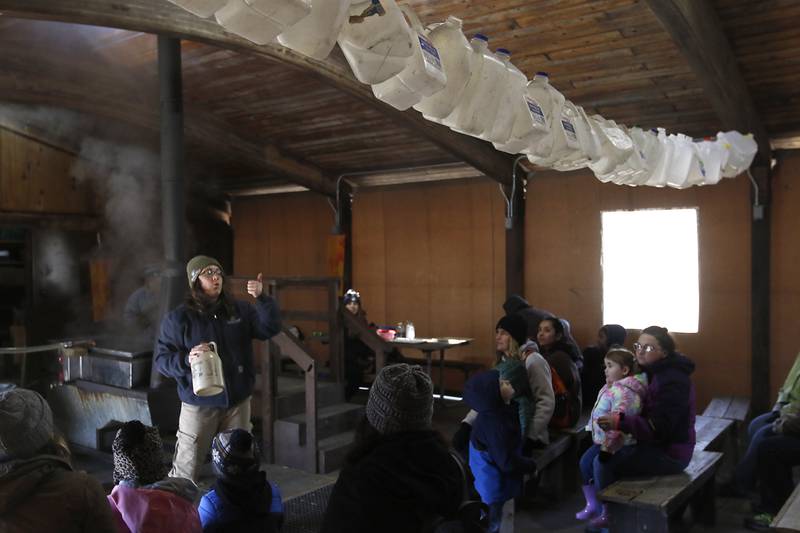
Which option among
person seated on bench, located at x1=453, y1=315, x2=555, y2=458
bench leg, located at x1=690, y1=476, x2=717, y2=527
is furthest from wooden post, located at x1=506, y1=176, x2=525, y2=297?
bench leg, located at x1=690, y1=476, x2=717, y2=527

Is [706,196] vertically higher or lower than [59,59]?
lower

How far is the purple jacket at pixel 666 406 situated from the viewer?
156 inches

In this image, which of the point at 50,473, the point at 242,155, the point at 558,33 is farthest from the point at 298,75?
the point at 50,473

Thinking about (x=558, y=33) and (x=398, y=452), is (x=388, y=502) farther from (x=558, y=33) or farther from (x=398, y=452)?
(x=558, y=33)

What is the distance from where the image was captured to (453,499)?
1.83 meters

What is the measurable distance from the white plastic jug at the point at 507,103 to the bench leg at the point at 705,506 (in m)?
3.06

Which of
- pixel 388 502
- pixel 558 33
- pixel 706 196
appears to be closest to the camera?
pixel 388 502

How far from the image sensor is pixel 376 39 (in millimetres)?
2320

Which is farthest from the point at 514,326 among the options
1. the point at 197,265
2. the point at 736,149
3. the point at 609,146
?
the point at 736,149

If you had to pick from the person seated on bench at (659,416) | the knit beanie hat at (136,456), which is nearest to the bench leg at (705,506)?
the person seated on bench at (659,416)

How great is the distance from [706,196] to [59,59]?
7014mm

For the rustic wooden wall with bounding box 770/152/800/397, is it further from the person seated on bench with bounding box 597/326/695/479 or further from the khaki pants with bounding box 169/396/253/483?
the khaki pants with bounding box 169/396/253/483

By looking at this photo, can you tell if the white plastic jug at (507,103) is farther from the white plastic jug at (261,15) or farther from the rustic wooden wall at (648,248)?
the rustic wooden wall at (648,248)

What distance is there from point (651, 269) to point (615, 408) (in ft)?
12.5
